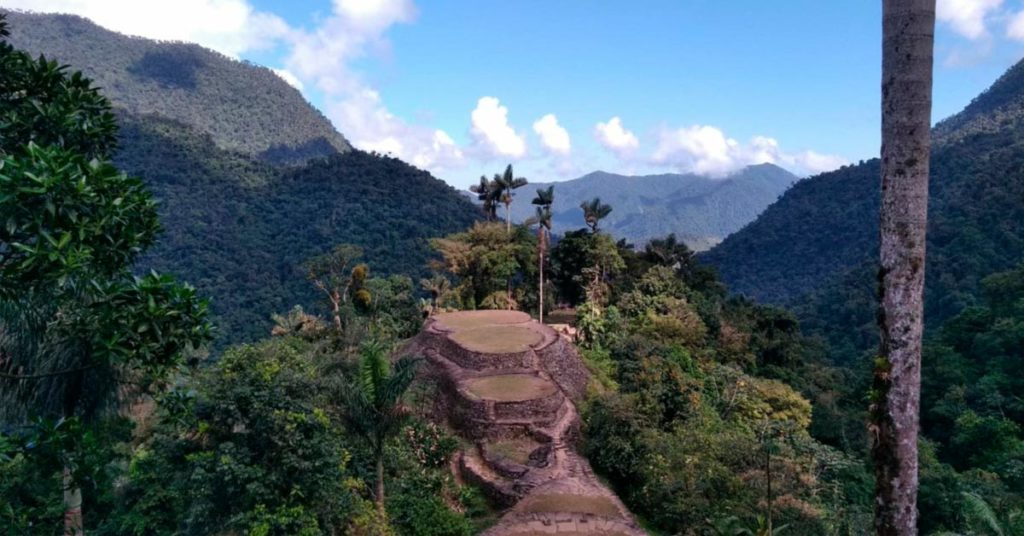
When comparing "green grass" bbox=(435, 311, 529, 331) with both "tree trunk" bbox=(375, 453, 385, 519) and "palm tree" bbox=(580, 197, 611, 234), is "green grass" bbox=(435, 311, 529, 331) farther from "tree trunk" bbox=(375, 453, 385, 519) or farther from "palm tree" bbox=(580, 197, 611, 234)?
"palm tree" bbox=(580, 197, 611, 234)


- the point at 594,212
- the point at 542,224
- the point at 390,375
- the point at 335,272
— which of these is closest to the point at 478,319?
the point at 335,272

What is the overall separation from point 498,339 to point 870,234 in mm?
77927

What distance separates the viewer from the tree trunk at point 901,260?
18.0ft

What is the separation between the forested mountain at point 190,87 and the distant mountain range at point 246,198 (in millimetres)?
388

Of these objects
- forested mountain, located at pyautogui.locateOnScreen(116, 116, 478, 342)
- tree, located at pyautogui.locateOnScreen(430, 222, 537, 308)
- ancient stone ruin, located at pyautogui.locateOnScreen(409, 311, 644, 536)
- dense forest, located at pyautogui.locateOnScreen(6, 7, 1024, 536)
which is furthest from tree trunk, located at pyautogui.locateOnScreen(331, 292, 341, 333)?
forested mountain, located at pyautogui.locateOnScreen(116, 116, 478, 342)

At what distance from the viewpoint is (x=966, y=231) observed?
177 ft

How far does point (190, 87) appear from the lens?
126 meters

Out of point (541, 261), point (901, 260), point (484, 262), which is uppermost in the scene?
point (541, 261)

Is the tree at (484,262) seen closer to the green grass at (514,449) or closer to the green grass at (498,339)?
the green grass at (498,339)

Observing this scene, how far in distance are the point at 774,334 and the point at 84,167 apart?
38997 millimetres

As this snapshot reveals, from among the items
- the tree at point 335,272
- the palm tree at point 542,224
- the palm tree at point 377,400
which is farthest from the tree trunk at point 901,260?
the palm tree at point 542,224

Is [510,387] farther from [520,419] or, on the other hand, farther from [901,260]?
[901,260]

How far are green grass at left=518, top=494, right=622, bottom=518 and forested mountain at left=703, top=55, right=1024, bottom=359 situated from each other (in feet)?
134

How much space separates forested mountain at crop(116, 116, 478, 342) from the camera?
184 ft
